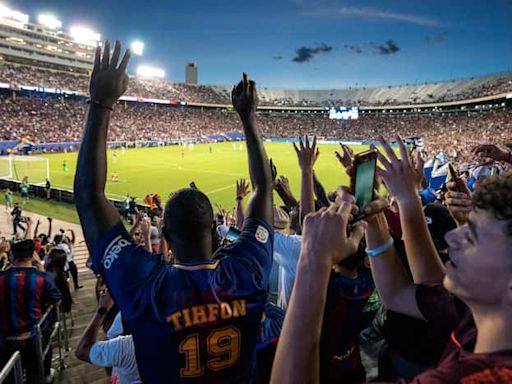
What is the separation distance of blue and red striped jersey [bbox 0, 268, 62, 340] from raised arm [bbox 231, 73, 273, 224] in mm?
3631

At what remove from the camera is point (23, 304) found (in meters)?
4.75

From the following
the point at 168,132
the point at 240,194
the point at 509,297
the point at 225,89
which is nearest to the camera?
the point at 509,297

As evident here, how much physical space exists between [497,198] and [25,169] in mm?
33516

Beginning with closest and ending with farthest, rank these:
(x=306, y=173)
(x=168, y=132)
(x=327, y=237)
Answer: (x=327, y=237), (x=306, y=173), (x=168, y=132)

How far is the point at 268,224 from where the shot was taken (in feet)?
7.93

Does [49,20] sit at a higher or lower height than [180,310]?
higher

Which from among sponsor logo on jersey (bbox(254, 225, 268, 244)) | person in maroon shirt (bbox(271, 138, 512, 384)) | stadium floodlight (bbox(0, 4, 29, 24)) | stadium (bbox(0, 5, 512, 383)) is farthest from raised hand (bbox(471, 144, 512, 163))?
stadium floodlight (bbox(0, 4, 29, 24))

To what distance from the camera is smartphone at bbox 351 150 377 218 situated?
81.0 inches

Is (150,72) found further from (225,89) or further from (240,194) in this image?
(240,194)

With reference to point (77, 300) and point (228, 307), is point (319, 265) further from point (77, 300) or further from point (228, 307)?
point (77, 300)

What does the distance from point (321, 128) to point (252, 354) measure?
334 ft

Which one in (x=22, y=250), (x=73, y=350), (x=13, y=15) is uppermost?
(x=13, y=15)

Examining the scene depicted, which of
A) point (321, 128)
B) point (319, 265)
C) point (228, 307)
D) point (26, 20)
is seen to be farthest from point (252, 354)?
point (26, 20)

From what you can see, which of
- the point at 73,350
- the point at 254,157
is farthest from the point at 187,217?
the point at 73,350
